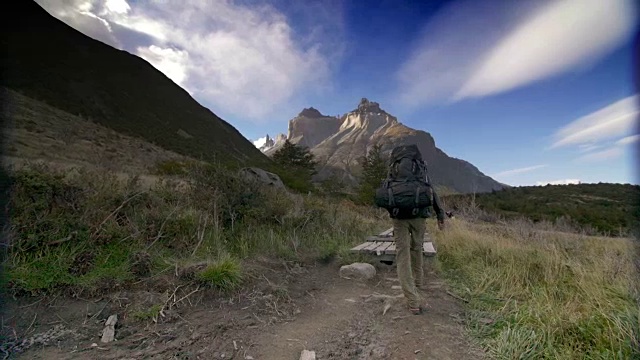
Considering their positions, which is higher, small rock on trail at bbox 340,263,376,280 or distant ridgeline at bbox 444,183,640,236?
distant ridgeline at bbox 444,183,640,236

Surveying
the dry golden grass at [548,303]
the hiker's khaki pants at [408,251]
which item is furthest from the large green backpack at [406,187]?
the dry golden grass at [548,303]

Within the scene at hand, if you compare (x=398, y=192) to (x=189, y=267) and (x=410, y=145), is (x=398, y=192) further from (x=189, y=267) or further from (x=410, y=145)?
(x=189, y=267)

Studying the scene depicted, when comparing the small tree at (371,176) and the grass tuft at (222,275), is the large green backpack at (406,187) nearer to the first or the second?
the grass tuft at (222,275)

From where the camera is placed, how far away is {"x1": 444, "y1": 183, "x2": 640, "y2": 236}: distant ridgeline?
20172mm

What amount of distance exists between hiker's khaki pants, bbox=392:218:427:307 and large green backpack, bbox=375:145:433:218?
0.17 metres

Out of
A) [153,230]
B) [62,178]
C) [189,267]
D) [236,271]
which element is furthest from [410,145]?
[62,178]

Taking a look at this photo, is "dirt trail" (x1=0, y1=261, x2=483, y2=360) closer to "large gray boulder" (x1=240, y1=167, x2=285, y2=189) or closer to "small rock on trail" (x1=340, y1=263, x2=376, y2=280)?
"small rock on trail" (x1=340, y1=263, x2=376, y2=280)

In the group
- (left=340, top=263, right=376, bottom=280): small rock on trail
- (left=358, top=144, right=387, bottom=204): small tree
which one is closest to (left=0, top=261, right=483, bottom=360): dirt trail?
(left=340, top=263, right=376, bottom=280): small rock on trail

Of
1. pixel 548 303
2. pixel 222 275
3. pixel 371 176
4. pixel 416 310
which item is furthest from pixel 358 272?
pixel 371 176

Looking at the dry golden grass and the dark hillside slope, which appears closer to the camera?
the dry golden grass

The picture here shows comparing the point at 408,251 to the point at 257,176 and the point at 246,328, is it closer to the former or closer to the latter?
the point at 246,328

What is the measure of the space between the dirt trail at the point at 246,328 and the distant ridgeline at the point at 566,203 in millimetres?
15215

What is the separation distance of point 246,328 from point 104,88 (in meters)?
51.6

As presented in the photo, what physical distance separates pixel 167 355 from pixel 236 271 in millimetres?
1154
